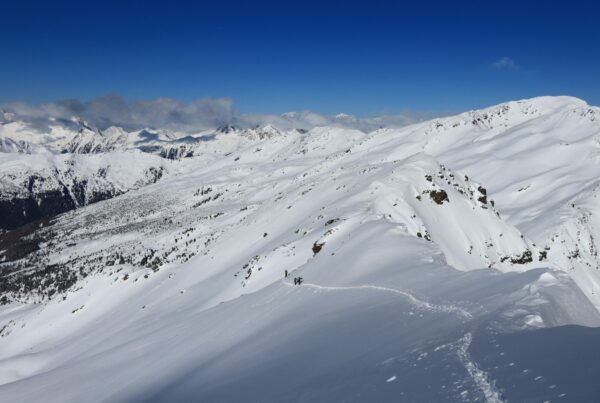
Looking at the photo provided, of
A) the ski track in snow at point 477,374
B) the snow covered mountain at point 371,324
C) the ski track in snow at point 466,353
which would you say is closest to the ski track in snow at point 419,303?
the ski track in snow at point 466,353

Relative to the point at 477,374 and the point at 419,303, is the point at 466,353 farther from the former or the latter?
Result: the point at 419,303

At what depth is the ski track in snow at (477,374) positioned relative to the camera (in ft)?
35.4

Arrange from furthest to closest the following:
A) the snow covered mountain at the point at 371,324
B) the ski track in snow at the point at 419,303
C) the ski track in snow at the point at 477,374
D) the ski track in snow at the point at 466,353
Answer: the ski track in snow at the point at 419,303
the snow covered mountain at the point at 371,324
the ski track in snow at the point at 466,353
the ski track in snow at the point at 477,374

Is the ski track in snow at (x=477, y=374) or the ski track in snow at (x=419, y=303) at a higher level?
the ski track in snow at (x=419, y=303)

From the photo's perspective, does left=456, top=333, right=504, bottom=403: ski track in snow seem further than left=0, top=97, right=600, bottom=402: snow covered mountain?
No

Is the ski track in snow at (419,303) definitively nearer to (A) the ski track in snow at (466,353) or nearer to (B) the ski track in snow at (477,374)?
(A) the ski track in snow at (466,353)

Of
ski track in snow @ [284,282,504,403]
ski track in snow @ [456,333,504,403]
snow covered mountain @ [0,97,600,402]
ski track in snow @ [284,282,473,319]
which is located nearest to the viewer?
ski track in snow @ [456,333,504,403]

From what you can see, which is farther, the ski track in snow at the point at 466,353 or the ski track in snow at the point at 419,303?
the ski track in snow at the point at 419,303

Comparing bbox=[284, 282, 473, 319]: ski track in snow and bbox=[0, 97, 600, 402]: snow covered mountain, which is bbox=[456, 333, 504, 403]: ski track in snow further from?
bbox=[284, 282, 473, 319]: ski track in snow

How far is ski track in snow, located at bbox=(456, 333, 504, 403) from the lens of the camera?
35.4 feet

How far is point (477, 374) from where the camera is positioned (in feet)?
40.1

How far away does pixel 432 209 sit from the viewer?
192 feet

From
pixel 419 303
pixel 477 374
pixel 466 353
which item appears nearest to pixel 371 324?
pixel 419 303

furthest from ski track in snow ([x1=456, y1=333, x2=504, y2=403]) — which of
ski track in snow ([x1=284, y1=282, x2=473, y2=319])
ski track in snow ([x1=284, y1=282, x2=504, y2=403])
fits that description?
ski track in snow ([x1=284, y1=282, x2=473, y2=319])
